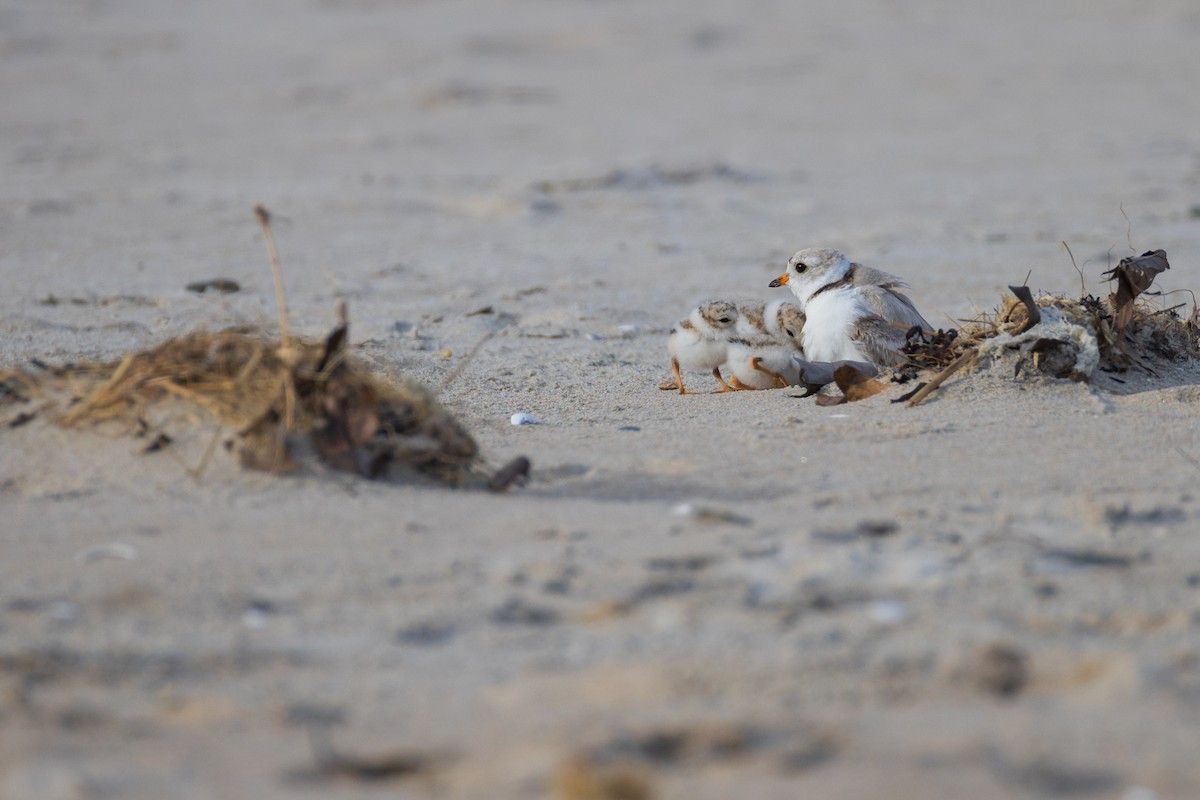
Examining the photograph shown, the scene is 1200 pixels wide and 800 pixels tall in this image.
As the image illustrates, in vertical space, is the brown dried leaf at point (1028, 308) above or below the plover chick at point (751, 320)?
above

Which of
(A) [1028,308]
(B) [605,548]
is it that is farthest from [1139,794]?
(A) [1028,308]

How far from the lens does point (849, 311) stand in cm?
467

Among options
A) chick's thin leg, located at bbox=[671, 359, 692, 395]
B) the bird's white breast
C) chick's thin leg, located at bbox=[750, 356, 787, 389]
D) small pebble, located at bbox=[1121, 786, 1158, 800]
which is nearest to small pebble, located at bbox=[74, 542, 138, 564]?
small pebble, located at bbox=[1121, 786, 1158, 800]

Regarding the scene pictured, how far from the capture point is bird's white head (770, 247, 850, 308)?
506 centimetres

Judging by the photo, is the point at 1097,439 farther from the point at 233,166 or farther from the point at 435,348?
the point at 233,166

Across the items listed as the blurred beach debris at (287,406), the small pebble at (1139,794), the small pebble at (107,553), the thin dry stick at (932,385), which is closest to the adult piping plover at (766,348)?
the thin dry stick at (932,385)

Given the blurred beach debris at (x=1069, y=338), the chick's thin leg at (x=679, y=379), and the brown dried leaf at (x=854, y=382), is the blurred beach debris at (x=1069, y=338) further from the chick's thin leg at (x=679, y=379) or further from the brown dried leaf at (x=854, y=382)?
the chick's thin leg at (x=679, y=379)

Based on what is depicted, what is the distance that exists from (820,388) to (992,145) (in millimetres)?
7771

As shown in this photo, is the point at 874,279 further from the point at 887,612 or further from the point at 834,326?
the point at 887,612

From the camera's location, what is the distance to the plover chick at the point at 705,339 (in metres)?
4.70

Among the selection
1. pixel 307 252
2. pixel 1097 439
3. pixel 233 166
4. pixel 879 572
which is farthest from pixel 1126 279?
pixel 233 166

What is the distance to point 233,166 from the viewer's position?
1098 cm

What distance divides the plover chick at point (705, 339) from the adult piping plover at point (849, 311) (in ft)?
1.12

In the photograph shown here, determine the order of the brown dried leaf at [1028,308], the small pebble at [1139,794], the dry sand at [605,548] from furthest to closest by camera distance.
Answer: the brown dried leaf at [1028,308]
the dry sand at [605,548]
the small pebble at [1139,794]
